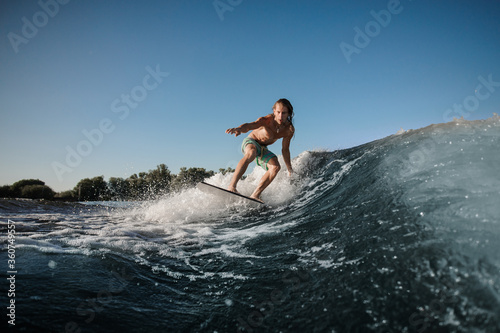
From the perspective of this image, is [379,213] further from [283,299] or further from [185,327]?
[185,327]

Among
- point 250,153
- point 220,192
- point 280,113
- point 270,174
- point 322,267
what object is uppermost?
point 280,113

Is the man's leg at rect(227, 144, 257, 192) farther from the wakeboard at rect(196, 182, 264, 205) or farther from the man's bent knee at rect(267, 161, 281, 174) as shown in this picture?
the man's bent knee at rect(267, 161, 281, 174)

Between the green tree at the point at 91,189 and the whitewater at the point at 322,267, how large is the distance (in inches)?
1347

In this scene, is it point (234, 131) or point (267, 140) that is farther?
point (267, 140)

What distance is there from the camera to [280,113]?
594 cm

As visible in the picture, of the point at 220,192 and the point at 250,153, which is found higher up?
the point at 250,153

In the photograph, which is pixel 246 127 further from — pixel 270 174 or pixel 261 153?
pixel 270 174

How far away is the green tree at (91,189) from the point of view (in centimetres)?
Result: 3325

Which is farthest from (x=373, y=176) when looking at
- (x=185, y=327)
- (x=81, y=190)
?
(x=81, y=190)

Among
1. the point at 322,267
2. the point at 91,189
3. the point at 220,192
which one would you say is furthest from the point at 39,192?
the point at 322,267

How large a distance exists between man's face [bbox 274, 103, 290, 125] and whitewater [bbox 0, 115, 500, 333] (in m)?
2.62

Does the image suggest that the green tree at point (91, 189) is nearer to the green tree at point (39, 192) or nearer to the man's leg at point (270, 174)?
the green tree at point (39, 192)

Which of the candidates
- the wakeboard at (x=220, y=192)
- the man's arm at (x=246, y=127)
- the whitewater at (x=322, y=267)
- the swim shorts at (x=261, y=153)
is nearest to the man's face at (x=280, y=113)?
the man's arm at (x=246, y=127)

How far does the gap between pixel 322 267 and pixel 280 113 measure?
4.25 metres
